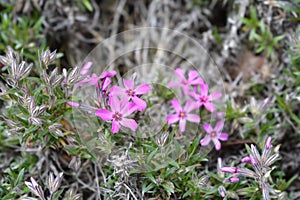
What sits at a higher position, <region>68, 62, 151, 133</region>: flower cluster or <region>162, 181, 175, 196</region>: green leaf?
<region>68, 62, 151, 133</region>: flower cluster

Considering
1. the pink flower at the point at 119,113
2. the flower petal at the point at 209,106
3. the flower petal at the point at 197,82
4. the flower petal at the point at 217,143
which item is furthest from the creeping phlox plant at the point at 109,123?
the flower petal at the point at 197,82

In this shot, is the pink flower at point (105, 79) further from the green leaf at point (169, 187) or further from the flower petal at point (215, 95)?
the flower petal at point (215, 95)

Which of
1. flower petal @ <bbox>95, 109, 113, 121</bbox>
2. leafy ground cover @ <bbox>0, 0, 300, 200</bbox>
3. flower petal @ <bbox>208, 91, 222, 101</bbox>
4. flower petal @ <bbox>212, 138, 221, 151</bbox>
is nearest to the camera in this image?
flower petal @ <bbox>95, 109, 113, 121</bbox>

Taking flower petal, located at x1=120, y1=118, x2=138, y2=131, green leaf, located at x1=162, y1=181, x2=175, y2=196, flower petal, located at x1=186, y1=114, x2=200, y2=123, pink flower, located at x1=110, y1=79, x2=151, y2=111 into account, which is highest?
pink flower, located at x1=110, y1=79, x2=151, y2=111

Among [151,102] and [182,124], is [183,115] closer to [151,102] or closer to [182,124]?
[182,124]

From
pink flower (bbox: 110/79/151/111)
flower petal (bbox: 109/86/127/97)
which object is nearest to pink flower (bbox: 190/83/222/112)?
pink flower (bbox: 110/79/151/111)

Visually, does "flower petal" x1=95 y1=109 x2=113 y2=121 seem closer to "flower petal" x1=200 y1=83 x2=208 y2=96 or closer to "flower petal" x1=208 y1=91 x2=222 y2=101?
"flower petal" x1=200 y1=83 x2=208 y2=96

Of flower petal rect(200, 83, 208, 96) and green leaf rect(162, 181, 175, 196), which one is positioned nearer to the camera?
green leaf rect(162, 181, 175, 196)
